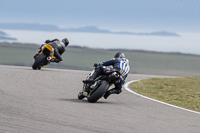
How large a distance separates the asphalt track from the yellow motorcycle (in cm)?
988

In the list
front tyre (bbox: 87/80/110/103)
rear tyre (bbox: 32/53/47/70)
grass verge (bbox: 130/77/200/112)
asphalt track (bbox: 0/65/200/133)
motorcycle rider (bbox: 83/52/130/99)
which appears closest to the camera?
asphalt track (bbox: 0/65/200/133)

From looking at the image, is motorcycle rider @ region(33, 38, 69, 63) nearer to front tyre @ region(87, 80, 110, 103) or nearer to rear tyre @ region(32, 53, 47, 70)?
rear tyre @ region(32, 53, 47, 70)

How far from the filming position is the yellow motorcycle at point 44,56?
27.7m

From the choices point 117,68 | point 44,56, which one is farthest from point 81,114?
point 44,56

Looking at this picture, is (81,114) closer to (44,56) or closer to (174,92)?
(174,92)

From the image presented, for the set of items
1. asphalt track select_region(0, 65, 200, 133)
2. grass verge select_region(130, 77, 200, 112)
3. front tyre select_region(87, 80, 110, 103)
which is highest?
front tyre select_region(87, 80, 110, 103)

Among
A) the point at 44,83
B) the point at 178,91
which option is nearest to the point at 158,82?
the point at 178,91

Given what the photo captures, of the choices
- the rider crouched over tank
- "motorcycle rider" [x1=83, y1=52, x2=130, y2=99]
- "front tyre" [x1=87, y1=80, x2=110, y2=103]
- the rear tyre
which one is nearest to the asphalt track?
"front tyre" [x1=87, y1=80, x2=110, y2=103]

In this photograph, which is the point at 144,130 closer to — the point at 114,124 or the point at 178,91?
the point at 114,124

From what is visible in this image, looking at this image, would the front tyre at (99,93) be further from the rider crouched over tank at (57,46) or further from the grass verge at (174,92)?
the rider crouched over tank at (57,46)

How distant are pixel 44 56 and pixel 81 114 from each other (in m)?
16.2

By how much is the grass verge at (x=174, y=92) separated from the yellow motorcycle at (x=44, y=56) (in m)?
6.19

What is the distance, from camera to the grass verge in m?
16.7

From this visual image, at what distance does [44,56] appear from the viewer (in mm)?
27875
